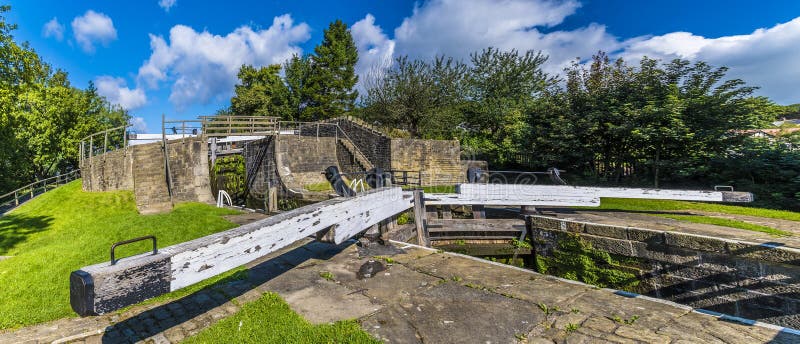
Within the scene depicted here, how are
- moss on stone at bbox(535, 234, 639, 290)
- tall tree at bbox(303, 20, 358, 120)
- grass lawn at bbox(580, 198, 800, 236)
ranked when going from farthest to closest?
tall tree at bbox(303, 20, 358, 120)
grass lawn at bbox(580, 198, 800, 236)
moss on stone at bbox(535, 234, 639, 290)

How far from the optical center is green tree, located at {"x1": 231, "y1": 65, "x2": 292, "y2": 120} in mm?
30703

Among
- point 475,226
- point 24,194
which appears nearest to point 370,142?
point 475,226

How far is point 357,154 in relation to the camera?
56.2 feet

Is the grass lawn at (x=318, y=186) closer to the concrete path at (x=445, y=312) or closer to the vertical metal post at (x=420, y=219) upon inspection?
the vertical metal post at (x=420, y=219)

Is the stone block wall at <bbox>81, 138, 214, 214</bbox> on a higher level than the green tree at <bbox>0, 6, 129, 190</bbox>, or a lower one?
lower

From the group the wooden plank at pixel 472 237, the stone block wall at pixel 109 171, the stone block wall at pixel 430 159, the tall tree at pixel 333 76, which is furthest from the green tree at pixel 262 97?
the wooden plank at pixel 472 237

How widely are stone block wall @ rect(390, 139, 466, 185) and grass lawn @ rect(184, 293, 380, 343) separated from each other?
12539mm

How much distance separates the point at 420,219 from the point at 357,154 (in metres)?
11.7

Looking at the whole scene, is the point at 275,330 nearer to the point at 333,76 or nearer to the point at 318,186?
the point at 318,186

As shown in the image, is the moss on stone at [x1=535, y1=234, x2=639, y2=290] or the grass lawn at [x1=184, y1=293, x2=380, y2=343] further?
the moss on stone at [x1=535, y1=234, x2=639, y2=290]

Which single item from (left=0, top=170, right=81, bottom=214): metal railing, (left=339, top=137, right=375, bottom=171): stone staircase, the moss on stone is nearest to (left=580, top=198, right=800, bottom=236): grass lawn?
the moss on stone

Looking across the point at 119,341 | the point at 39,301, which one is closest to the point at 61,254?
the point at 39,301

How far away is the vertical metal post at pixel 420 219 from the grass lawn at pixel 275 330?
3190mm

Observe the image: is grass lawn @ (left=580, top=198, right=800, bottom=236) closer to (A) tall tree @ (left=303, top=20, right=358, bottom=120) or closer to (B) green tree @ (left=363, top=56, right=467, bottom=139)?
(B) green tree @ (left=363, top=56, right=467, bottom=139)
